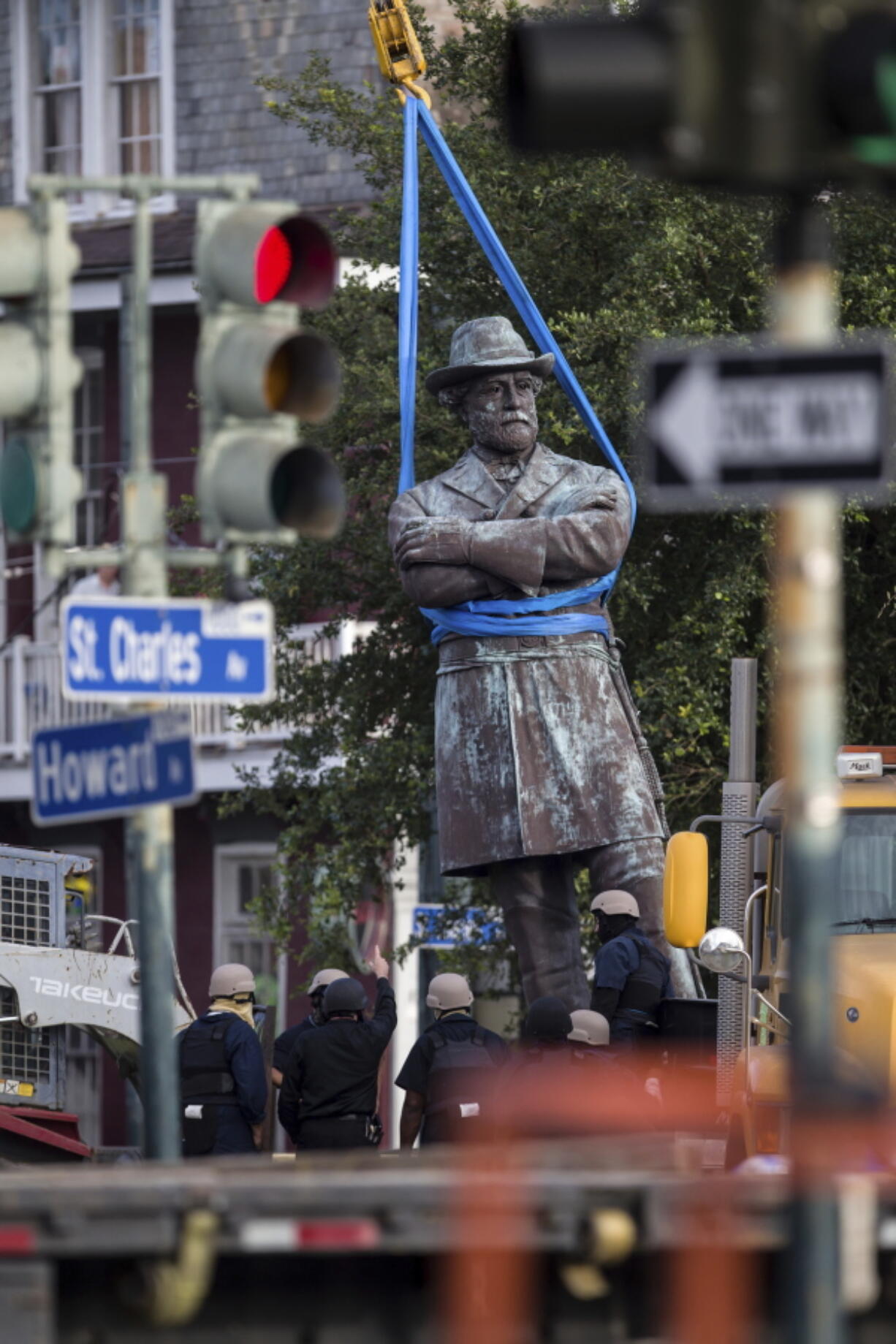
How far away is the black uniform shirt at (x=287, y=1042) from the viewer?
13.1m

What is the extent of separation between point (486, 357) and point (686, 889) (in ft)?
9.67

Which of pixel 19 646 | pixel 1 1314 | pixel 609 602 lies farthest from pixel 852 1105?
pixel 19 646

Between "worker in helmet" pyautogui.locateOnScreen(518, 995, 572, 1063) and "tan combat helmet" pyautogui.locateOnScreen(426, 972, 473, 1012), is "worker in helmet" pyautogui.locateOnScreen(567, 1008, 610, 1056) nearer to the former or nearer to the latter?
"worker in helmet" pyautogui.locateOnScreen(518, 995, 572, 1063)

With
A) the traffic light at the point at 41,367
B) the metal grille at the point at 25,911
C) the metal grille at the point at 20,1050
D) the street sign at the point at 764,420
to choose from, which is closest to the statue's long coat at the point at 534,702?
the metal grille at the point at 20,1050

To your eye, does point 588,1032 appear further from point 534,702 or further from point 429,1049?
point 534,702

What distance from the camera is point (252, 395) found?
8609 millimetres

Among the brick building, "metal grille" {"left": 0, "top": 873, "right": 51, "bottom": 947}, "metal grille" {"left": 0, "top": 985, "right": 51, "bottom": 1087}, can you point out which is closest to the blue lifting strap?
"metal grille" {"left": 0, "top": 873, "right": 51, "bottom": 947}

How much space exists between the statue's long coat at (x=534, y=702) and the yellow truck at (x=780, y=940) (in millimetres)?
740

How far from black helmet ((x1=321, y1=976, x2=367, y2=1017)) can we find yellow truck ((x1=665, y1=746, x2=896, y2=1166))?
5.14ft

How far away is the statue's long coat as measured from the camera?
515 inches

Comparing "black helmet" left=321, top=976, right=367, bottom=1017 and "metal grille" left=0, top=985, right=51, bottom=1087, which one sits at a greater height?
"black helmet" left=321, top=976, right=367, bottom=1017

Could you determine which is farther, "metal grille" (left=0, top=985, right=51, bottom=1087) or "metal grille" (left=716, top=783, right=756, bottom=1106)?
"metal grille" (left=0, top=985, right=51, bottom=1087)

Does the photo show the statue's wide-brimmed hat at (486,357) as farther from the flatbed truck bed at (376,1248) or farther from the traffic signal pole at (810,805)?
the traffic signal pole at (810,805)

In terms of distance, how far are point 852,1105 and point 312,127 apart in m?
16.1
